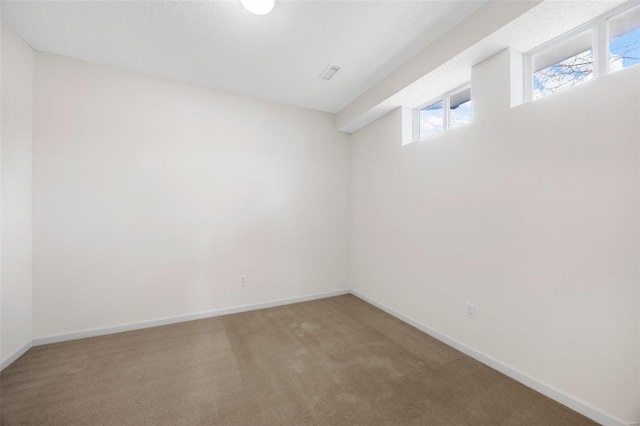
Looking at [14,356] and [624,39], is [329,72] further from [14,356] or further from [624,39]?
[14,356]

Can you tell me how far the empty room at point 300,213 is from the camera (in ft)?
4.95

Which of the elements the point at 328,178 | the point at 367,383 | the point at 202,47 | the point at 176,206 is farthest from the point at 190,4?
the point at 367,383

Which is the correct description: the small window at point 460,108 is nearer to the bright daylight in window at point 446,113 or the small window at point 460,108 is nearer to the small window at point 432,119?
the bright daylight in window at point 446,113

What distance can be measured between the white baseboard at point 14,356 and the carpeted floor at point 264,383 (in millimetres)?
43

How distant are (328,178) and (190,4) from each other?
253cm

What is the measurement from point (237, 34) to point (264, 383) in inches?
115

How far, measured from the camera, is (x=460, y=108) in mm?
2502

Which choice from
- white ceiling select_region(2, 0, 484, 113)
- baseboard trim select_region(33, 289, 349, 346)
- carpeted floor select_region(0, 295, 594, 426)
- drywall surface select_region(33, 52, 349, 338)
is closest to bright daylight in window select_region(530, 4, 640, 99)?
white ceiling select_region(2, 0, 484, 113)

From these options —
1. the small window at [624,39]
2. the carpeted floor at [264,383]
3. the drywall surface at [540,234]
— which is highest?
the small window at [624,39]

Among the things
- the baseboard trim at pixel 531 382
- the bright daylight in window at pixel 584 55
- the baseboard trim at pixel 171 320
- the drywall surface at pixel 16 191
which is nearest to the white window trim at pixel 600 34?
the bright daylight in window at pixel 584 55

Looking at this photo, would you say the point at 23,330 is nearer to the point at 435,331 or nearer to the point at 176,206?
the point at 176,206

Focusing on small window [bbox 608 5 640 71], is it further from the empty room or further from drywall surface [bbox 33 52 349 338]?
drywall surface [bbox 33 52 349 338]

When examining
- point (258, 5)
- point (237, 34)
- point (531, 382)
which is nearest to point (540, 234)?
point (531, 382)

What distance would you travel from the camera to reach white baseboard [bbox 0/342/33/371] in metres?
1.93
